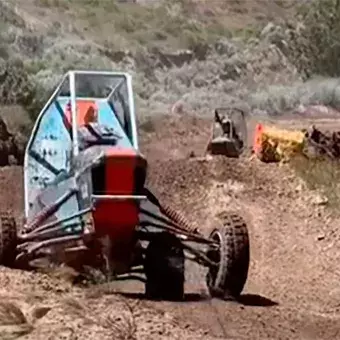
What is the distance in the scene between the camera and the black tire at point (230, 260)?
11961mm

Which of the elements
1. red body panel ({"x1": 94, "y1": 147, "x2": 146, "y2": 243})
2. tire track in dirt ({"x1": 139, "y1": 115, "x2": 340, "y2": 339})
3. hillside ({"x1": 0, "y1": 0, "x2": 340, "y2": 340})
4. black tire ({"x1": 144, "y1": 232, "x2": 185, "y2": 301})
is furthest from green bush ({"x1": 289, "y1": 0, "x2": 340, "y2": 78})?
red body panel ({"x1": 94, "y1": 147, "x2": 146, "y2": 243})

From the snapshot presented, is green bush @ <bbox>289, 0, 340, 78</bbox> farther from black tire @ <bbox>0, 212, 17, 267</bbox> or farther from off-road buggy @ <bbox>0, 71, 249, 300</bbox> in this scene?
black tire @ <bbox>0, 212, 17, 267</bbox>

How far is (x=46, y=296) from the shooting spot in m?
8.39

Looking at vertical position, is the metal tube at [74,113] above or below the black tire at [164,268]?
above

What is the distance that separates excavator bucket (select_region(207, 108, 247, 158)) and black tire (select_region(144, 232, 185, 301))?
36.3 feet

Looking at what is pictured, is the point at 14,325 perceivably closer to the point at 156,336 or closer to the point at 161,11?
the point at 156,336

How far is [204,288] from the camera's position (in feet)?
42.3

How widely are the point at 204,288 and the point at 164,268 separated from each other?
124 cm

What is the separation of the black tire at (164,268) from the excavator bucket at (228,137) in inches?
436

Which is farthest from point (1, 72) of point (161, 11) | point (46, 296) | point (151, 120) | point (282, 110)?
point (46, 296)

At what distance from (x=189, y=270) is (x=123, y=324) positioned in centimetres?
587

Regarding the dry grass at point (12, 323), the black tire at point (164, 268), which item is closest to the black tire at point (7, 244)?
the black tire at point (164, 268)

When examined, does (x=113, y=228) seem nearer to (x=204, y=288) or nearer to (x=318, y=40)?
(x=204, y=288)

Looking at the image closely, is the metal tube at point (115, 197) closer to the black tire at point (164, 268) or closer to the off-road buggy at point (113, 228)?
the off-road buggy at point (113, 228)
